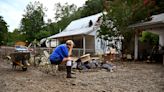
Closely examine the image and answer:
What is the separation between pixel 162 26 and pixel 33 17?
1735 inches

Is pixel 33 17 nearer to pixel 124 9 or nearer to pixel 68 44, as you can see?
pixel 124 9

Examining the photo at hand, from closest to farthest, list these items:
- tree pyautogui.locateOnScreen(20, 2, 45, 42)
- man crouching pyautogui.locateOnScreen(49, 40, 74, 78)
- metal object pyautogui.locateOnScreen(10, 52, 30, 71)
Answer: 1. man crouching pyautogui.locateOnScreen(49, 40, 74, 78)
2. metal object pyautogui.locateOnScreen(10, 52, 30, 71)
3. tree pyautogui.locateOnScreen(20, 2, 45, 42)

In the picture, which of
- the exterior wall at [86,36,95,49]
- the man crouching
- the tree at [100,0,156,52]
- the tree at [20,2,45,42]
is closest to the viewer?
the man crouching

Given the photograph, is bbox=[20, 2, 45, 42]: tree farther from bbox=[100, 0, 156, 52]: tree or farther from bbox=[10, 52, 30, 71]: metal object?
bbox=[10, 52, 30, 71]: metal object

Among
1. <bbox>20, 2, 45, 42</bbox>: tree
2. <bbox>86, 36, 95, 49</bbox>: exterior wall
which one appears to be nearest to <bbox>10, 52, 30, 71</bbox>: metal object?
<bbox>86, 36, 95, 49</bbox>: exterior wall

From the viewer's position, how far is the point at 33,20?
58969 millimetres

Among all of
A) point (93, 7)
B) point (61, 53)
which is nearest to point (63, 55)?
point (61, 53)

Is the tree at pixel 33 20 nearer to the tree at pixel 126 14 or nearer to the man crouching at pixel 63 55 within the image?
the tree at pixel 126 14

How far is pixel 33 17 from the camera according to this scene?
194 ft

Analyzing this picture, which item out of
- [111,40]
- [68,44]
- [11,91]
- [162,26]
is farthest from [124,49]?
[11,91]

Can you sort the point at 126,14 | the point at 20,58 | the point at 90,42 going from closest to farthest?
the point at 20,58 < the point at 126,14 < the point at 90,42

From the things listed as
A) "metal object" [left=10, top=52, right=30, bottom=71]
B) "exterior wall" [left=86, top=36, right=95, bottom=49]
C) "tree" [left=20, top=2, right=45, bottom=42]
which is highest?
"tree" [left=20, top=2, right=45, bottom=42]

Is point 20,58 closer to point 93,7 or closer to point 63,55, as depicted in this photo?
point 63,55

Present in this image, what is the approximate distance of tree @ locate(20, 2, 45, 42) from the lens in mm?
57188
